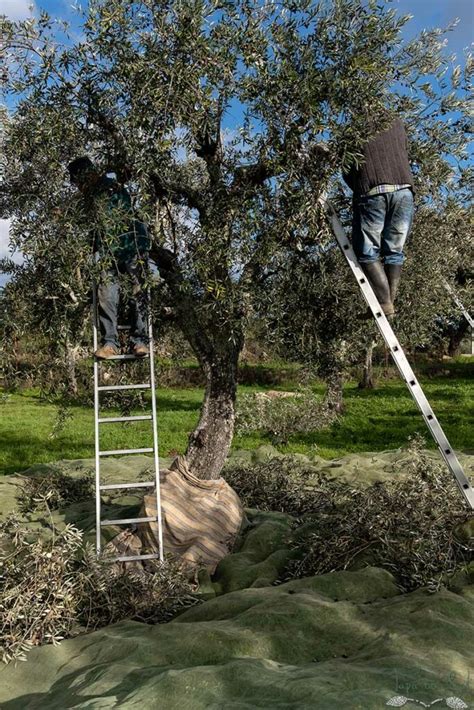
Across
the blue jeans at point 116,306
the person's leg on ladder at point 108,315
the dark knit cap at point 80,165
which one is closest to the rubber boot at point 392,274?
the blue jeans at point 116,306

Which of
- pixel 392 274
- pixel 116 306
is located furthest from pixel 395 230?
pixel 116 306

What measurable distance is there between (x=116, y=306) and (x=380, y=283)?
11.2 ft

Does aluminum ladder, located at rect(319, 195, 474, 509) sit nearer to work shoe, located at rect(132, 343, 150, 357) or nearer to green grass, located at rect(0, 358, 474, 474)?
work shoe, located at rect(132, 343, 150, 357)

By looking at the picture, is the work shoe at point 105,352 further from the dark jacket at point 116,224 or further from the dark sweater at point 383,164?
the dark sweater at point 383,164

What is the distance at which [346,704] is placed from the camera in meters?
4.14

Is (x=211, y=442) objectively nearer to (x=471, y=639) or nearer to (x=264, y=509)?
(x=264, y=509)

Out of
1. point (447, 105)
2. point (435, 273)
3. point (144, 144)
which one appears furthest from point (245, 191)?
point (435, 273)

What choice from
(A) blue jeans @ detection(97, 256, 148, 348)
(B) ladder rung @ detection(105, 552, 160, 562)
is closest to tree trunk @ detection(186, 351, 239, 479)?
(A) blue jeans @ detection(97, 256, 148, 348)

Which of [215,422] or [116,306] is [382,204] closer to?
[116,306]

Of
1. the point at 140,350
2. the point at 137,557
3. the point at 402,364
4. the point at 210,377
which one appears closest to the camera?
the point at 402,364

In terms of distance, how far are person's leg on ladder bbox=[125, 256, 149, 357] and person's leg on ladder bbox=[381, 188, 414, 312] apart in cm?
293

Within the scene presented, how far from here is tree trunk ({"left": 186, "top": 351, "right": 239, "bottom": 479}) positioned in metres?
9.55

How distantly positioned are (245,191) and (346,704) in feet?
18.5

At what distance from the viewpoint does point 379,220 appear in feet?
25.4
